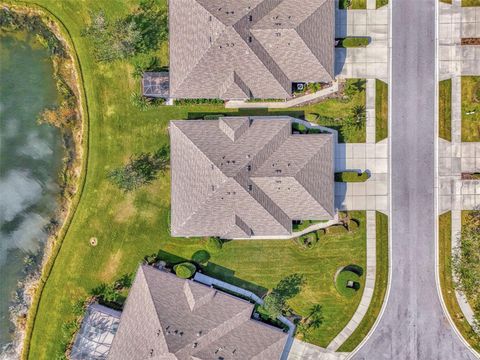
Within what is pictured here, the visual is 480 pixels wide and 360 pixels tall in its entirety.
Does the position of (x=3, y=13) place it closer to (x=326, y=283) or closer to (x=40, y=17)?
(x=40, y=17)

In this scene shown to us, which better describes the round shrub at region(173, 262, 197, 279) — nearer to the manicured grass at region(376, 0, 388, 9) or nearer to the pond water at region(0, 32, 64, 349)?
the pond water at region(0, 32, 64, 349)

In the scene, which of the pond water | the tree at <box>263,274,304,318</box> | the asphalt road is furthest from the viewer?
the pond water

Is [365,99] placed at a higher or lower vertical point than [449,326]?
higher

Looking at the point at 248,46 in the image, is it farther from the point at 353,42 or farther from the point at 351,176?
the point at 351,176

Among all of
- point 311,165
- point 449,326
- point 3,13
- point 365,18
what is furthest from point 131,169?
point 449,326

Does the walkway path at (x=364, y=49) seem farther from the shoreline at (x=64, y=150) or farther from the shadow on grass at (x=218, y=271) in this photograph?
the shoreline at (x=64, y=150)

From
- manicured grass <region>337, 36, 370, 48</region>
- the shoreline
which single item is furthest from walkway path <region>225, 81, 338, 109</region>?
the shoreline
